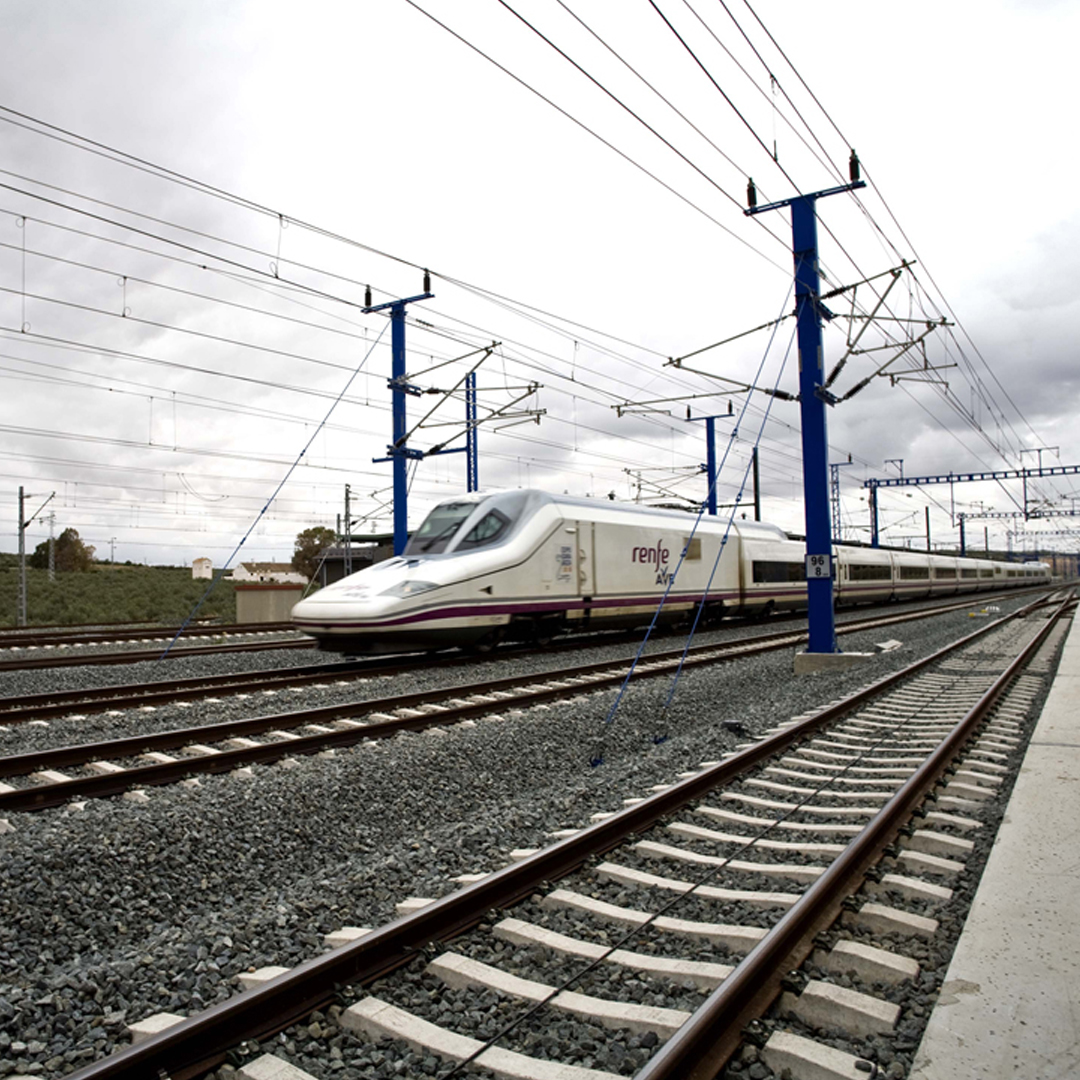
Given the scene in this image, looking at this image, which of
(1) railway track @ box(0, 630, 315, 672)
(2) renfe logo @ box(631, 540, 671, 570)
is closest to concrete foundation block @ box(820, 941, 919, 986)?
(1) railway track @ box(0, 630, 315, 672)

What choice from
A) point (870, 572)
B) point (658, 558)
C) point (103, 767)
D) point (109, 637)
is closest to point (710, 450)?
point (870, 572)

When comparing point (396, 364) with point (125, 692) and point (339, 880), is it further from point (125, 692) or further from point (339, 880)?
point (339, 880)

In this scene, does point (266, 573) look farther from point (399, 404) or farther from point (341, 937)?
point (341, 937)

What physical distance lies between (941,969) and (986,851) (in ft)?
4.93

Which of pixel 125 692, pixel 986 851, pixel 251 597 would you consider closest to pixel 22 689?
pixel 125 692

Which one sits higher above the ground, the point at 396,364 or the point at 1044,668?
the point at 396,364

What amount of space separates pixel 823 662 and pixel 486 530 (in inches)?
214

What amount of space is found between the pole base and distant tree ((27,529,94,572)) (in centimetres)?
5835

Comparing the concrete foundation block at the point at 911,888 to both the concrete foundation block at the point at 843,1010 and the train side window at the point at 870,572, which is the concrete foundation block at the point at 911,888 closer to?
the concrete foundation block at the point at 843,1010

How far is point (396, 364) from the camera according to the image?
18469mm

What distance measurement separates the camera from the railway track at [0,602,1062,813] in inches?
217

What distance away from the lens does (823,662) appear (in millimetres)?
11797

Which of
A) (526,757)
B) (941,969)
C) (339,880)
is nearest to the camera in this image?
(941,969)

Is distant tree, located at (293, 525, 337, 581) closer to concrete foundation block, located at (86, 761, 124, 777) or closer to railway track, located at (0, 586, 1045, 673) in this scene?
railway track, located at (0, 586, 1045, 673)
